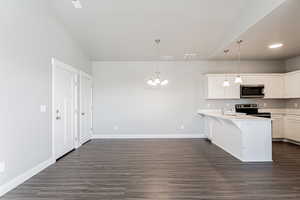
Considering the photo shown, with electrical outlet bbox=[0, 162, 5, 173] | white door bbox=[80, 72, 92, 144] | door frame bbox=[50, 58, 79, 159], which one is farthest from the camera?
white door bbox=[80, 72, 92, 144]

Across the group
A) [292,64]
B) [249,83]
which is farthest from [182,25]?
[292,64]

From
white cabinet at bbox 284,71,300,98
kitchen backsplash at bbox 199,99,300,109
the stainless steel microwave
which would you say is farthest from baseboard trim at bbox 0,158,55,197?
white cabinet at bbox 284,71,300,98

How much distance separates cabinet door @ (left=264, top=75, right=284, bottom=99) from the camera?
677 cm

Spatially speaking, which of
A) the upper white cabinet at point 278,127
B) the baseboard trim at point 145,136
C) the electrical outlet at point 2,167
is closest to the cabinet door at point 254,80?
the upper white cabinet at point 278,127

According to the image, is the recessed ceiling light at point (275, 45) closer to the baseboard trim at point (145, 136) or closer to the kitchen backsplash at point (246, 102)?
the kitchen backsplash at point (246, 102)

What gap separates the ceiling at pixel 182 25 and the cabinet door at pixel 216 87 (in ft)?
2.45

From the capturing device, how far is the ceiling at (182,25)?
4016mm

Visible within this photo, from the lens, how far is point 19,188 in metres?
→ 3.11

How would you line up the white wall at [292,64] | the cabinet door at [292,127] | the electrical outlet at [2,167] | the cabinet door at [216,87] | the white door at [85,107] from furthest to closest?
the cabinet door at [216,87]
the white wall at [292,64]
the white door at [85,107]
the cabinet door at [292,127]
the electrical outlet at [2,167]

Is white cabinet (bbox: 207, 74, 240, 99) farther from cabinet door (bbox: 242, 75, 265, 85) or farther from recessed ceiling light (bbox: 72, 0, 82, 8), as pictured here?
recessed ceiling light (bbox: 72, 0, 82, 8)

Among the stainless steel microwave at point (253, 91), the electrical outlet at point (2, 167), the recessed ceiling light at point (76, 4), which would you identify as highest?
Answer: the recessed ceiling light at point (76, 4)

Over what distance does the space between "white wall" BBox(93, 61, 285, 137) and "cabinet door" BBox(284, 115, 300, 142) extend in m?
2.55

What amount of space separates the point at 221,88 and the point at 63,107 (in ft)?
15.3

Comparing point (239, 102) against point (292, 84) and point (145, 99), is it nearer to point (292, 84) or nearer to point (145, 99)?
point (292, 84)
